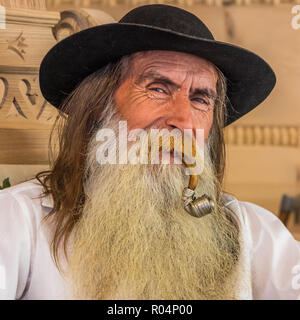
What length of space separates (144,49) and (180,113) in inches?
6.8

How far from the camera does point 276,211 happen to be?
1.41m

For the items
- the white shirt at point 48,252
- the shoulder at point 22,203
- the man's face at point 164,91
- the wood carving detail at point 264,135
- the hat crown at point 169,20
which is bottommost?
the white shirt at point 48,252

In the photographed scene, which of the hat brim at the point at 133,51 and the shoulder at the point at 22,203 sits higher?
the hat brim at the point at 133,51

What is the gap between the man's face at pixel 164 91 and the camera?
114cm

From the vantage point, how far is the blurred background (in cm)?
135

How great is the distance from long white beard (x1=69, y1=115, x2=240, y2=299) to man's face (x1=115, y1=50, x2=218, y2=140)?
116mm

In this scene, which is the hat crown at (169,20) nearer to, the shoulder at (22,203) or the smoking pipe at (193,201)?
the smoking pipe at (193,201)

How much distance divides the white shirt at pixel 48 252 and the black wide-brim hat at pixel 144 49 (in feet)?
0.94

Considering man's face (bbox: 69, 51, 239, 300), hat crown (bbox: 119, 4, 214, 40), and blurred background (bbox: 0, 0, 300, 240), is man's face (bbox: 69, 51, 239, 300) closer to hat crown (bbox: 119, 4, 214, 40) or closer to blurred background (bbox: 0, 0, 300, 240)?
hat crown (bbox: 119, 4, 214, 40)

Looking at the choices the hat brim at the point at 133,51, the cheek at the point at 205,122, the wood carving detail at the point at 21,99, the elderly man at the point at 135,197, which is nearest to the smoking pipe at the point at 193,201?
the elderly man at the point at 135,197

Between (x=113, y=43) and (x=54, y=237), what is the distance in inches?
18.4

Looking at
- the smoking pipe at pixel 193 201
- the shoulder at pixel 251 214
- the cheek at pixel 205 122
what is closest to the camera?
the smoking pipe at pixel 193 201
